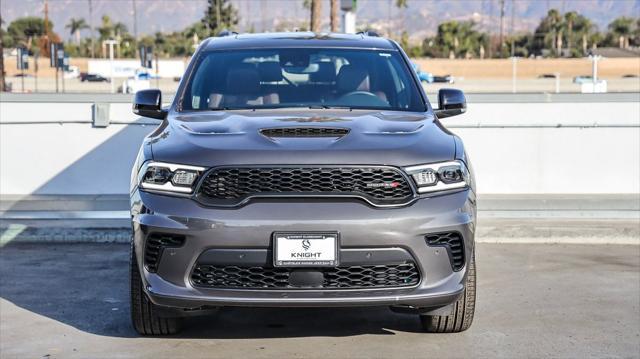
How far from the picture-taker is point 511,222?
10.1 meters

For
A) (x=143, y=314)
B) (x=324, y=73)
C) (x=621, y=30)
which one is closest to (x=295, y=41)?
(x=324, y=73)

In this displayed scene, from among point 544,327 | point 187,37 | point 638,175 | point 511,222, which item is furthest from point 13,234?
point 187,37

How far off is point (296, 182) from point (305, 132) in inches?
17.4

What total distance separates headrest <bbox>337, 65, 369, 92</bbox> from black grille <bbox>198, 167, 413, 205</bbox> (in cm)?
160

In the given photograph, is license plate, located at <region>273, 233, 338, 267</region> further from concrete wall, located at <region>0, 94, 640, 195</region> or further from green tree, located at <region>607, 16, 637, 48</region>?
green tree, located at <region>607, 16, 637, 48</region>

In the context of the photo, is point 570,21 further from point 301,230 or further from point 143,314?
point 301,230

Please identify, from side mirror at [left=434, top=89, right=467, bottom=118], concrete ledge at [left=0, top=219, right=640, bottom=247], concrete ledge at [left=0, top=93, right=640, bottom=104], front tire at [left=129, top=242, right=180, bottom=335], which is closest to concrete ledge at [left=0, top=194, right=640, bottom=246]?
concrete ledge at [left=0, top=219, right=640, bottom=247]

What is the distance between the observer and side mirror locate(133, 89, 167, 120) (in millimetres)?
6871

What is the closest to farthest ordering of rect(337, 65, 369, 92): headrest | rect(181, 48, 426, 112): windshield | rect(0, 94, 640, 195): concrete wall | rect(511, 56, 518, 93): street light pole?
rect(181, 48, 426, 112): windshield < rect(337, 65, 369, 92): headrest < rect(0, 94, 640, 195): concrete wall < rect(511, 56, 518, 93): street light pole

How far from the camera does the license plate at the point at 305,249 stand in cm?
534

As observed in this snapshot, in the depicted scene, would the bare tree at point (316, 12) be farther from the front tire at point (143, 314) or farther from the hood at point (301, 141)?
the front tire at point (143, 314)

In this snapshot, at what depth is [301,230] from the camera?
17.5 feet

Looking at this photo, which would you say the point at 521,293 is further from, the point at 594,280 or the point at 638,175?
the point at 638,175

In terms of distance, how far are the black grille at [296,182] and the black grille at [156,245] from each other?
0.26 meters
